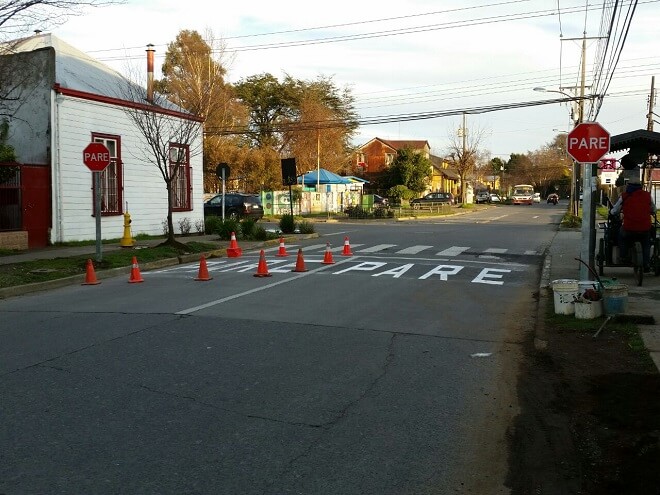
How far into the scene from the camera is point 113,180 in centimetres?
2350

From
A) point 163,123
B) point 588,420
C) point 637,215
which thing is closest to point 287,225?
point 163,123

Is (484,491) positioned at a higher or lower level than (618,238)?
lower

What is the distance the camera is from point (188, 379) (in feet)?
21.8

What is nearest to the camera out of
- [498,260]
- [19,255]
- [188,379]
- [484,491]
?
[484,491]

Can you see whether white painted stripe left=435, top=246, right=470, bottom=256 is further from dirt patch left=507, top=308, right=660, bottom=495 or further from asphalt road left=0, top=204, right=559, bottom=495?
dirt patch left=507, top=308, right=660, bottom=495

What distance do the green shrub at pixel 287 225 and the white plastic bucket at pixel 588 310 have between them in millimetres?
19669

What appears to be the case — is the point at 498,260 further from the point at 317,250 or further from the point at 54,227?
the point at 54,227

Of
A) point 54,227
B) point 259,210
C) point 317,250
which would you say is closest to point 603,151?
point 317,250

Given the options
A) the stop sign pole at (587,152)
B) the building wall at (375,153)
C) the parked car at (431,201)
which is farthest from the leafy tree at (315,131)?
the stop sign pole at (587,152)

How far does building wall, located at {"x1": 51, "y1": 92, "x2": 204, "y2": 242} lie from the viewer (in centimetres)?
2080

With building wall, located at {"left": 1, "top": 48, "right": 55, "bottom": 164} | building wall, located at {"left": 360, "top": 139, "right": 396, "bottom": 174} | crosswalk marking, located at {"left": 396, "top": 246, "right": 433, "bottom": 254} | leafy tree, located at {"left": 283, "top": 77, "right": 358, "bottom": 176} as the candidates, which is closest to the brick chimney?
building wall, located at {"left": 1, "top": 48, "right": 55, "bottom": 164}

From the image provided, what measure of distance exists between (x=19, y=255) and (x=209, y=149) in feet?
117

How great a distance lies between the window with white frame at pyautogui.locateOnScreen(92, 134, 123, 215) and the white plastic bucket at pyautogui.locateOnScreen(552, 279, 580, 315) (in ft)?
55.9

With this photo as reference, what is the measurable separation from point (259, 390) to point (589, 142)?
7.03 metres
